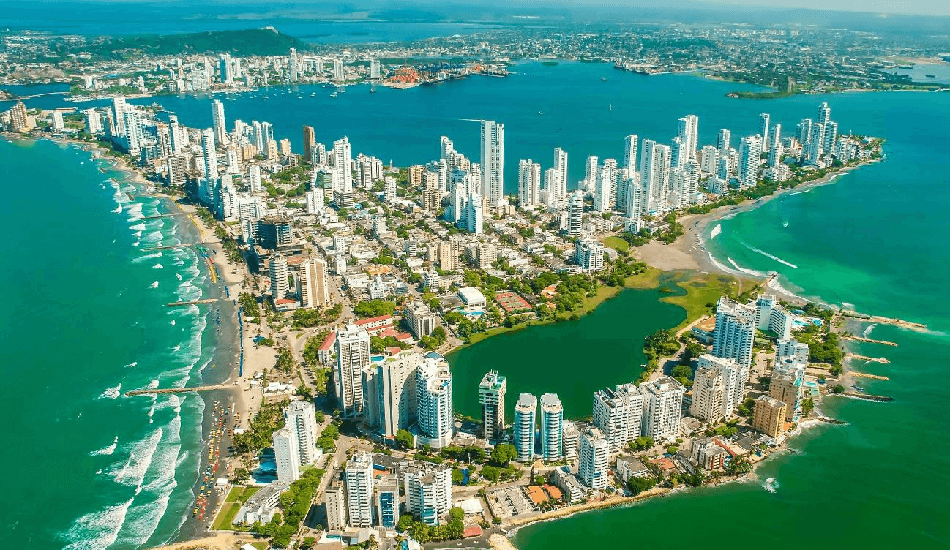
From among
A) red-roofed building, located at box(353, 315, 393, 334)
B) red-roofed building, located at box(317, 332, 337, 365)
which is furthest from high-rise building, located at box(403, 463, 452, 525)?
red-roofed building, located at box(353, 315, 393, 334)

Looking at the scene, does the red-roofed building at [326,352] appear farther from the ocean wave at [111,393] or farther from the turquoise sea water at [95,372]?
the ocean wave at [111,393]

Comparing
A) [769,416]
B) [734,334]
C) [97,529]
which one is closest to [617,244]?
[734,334]

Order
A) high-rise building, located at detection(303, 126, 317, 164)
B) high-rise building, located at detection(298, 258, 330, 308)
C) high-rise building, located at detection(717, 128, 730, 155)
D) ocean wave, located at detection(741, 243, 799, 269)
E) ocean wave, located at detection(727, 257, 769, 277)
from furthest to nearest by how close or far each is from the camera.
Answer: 1. high-rise building, located at detection(303, 126, 317, 164)
2. high-rise building, located at detection(717, 128, 730, 155)
3. ocean wave, located at detection(741, 243, 799, 269)
4. ocean wave, located at detection(727, 257, 769, 277)
5. high-rise building, located at detection(298, 258, 330, 308)

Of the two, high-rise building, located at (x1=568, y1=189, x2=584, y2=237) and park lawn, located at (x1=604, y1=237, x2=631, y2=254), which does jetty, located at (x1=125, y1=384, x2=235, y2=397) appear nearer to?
park lawn, located at (x1=604, y1=237, x2=631, y2=254)

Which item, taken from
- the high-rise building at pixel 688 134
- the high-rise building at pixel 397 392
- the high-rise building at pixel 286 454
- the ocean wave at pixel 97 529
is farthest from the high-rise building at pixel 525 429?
the high-rise building at pixel 688 134

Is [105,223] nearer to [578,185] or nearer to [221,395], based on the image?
[221,395]

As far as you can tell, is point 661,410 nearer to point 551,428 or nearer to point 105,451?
point 551,428
